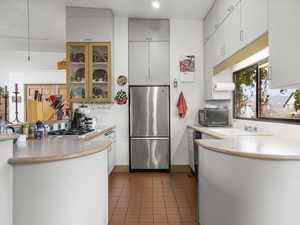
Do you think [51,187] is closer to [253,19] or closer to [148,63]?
[253,19]

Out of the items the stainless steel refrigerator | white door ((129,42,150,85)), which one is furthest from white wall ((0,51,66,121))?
the stainless steel refrigerator

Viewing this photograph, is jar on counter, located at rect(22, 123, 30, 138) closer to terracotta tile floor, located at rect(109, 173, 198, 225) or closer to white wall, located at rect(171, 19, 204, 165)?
terracotta tile floor, located at rect(109, 173, 198, 225)

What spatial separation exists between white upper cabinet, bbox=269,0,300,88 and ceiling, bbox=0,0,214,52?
6.60 ft

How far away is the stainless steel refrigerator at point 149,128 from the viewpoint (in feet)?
12.6

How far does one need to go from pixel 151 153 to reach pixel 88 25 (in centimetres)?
264

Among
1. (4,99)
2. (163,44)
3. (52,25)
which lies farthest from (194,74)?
(4,99)

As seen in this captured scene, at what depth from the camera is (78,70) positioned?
11.9 ft

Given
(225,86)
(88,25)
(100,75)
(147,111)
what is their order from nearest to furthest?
1. (225,86)
2. (88,25)
3. (100,75)
4. (147,111)

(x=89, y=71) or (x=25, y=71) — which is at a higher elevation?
(x=89, y=71)

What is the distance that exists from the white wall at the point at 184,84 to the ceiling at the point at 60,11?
0.77 feet

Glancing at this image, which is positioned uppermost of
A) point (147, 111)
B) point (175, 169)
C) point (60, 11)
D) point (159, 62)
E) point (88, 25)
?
point (60, 11)

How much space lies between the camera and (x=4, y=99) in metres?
2.03

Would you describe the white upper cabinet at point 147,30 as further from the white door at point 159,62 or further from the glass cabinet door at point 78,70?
the glass cabinet door at point 78,70

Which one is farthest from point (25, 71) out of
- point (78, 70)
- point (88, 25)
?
point (88, 25)
